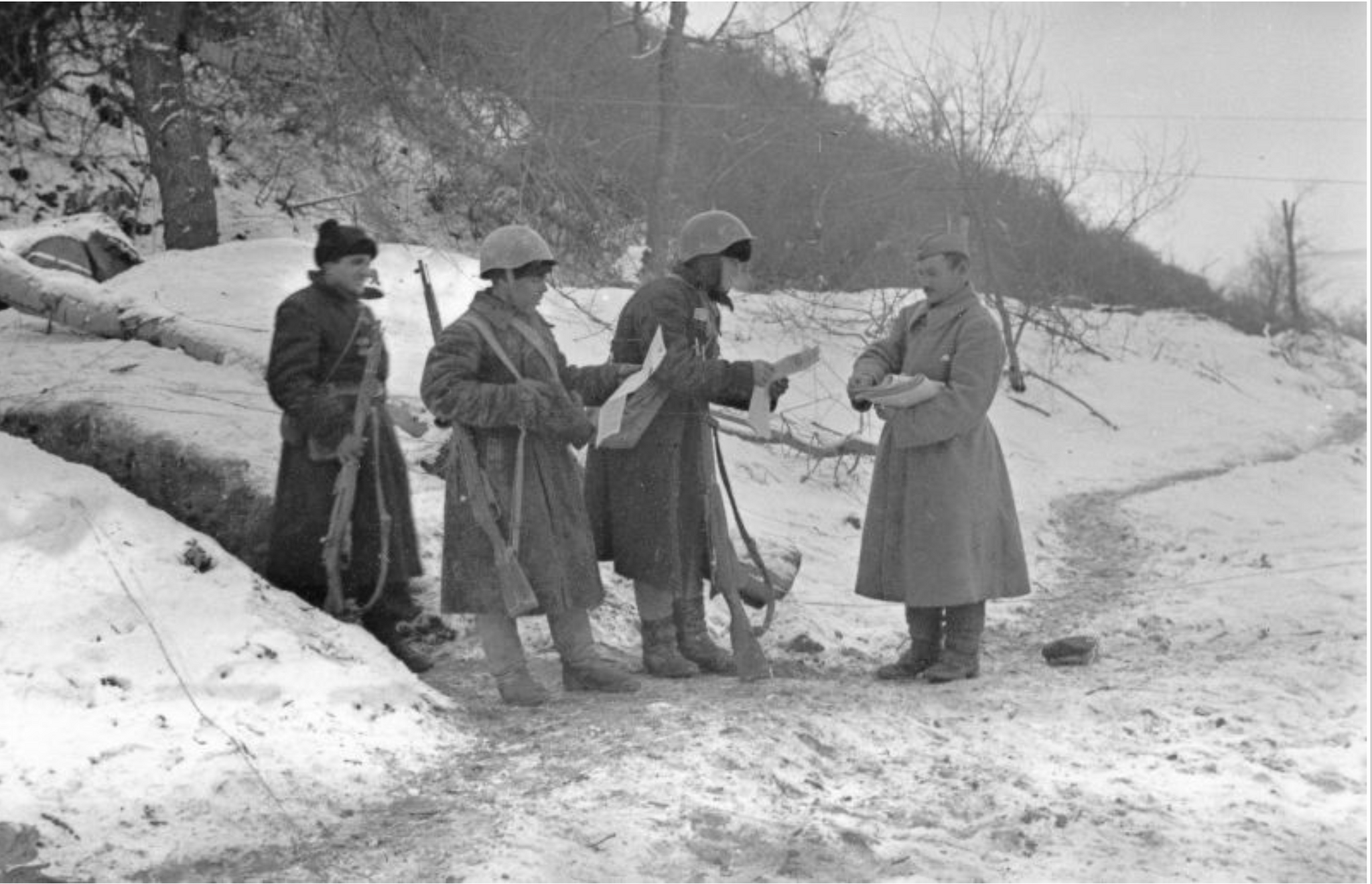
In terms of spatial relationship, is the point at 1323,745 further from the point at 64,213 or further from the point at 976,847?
the point at 64,213

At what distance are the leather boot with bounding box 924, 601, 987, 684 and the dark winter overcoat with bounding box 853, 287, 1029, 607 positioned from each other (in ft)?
0.33

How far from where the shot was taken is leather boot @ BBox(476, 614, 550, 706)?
5242mm

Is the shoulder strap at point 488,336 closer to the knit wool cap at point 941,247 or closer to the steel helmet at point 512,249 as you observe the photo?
the steel helmet at point 512,249

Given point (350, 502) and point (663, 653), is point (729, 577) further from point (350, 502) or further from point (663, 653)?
point (350, 502)

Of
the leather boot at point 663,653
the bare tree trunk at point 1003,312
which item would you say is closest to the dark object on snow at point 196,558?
the leather boot at point 663,653

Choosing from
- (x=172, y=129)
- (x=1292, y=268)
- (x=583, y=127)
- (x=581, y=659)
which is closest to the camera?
(x=581, y=659)

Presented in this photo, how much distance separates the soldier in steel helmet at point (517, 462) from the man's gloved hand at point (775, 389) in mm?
549

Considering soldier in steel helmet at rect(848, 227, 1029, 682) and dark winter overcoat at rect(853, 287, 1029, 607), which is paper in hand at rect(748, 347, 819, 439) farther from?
dark winter overcoat at rect(853, 287, 1029, 607)

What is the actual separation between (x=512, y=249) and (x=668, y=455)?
109 cm

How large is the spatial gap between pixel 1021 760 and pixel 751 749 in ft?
3.17

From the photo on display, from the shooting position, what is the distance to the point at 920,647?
6.02m

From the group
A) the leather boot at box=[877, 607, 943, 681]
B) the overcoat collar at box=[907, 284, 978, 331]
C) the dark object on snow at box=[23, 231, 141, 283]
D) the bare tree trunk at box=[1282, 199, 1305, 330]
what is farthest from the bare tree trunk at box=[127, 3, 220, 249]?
the bare tree trunk at box=[1282, 199, 1305, 330]

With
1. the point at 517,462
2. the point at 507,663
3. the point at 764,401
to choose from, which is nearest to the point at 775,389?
the point at 764,401

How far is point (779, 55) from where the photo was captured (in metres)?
15.3
